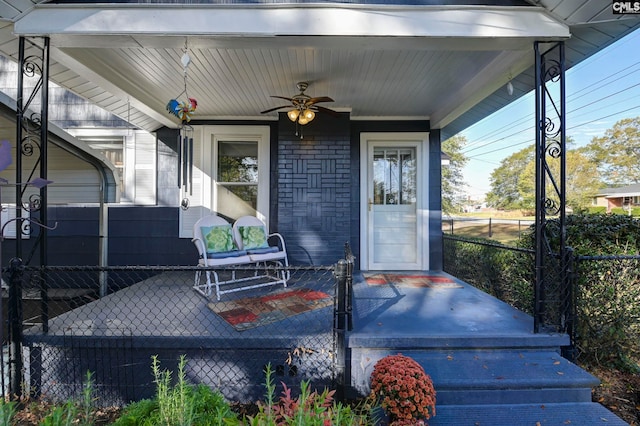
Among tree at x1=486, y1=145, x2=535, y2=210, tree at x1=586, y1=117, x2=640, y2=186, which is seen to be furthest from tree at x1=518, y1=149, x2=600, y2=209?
tree at x1=486, y1=145, x2=535, y2=210

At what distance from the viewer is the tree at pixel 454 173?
2111 centimetres

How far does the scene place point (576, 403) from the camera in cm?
205

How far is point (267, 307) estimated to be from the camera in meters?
3.05

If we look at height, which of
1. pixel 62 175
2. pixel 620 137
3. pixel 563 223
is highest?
pixel 620 137

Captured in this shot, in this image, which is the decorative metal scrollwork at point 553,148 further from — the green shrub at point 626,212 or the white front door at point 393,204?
the white front door at point 393,204

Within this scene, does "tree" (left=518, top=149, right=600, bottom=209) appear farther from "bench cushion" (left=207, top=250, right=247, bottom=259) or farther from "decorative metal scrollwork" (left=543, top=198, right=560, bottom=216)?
"bench cushion" (left=207, top=250, right=247, bottom=259)

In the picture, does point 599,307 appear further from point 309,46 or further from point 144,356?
point 144,356

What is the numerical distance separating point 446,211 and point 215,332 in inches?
779

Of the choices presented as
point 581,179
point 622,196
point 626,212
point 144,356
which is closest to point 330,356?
point 144,356

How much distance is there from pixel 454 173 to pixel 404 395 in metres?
22.0

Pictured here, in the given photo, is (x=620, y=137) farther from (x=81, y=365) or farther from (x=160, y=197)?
(x=81, y=365)

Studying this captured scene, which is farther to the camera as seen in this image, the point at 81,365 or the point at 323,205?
the point at 323,205

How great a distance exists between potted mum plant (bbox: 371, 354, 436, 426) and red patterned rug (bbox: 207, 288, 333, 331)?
120 centimetres

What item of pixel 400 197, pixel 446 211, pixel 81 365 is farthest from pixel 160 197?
pixel 446 211
